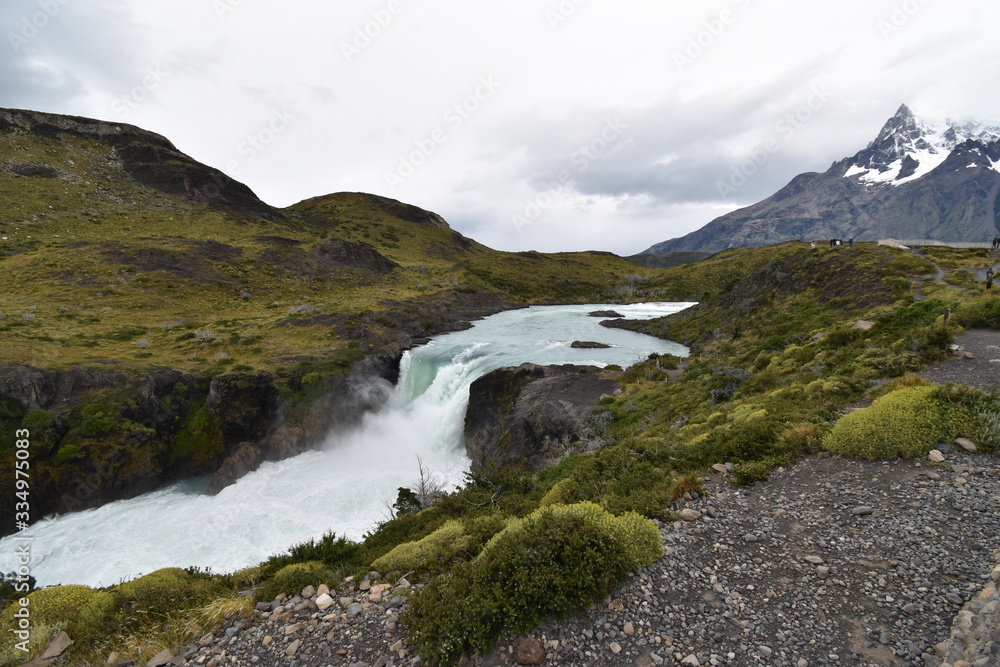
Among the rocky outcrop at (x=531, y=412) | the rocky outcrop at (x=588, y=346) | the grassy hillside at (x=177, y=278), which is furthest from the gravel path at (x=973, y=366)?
the grassy hillside at (x=177, y=278)

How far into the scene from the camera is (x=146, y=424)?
25578 millimetres

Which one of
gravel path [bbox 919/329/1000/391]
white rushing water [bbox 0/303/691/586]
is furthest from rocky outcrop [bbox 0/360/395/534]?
gravel path [bbox 919/329/1000/391]

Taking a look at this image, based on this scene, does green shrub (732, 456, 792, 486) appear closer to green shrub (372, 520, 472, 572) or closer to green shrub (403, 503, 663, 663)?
green shrub (403, 503, 663, 663)

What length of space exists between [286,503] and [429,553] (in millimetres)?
18698

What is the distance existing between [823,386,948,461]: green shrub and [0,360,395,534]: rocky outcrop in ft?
95.1

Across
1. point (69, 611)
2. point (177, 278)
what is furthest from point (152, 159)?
point (69, 611)

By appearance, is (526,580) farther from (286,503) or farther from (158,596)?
(286,503)

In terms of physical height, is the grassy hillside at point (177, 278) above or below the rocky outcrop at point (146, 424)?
above

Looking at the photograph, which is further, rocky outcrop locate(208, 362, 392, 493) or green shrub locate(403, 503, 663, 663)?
rocky outcrop locate(208, 362, 392, 493)

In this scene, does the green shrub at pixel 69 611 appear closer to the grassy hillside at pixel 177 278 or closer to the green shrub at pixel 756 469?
the green shrub at pixel 756 469

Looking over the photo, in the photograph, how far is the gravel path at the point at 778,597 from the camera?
4.93m

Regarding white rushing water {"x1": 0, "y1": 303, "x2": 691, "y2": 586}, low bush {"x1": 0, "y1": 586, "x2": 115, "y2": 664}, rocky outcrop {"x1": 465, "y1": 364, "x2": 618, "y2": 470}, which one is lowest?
white rushing water {"x1": 0, "y1": 303, "x2": 691, "y2": 586}

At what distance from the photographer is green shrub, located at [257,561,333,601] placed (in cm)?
725

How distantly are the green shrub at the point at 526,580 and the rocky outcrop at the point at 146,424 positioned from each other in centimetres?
2522
